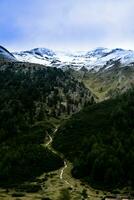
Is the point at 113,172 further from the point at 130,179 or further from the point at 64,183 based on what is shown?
the point at 64,183

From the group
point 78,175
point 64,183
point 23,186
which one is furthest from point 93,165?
point 23,186

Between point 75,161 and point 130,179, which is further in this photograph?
point 75,161

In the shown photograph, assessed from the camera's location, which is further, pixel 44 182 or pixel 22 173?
pixel 22 173

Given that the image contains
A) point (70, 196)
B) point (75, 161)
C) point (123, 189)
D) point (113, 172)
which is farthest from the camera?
point (75, 161)

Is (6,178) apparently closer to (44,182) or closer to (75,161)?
(44,182)

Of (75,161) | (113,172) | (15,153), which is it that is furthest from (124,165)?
(15,153)

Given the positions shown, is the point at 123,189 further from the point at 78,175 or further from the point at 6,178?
the point at 6,178

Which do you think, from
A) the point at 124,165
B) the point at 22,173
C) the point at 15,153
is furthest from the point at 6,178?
the point at 124,165

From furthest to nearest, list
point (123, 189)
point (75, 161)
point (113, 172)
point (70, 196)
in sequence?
1. point (75, 161)
2. point (113, 172)
3. point (123, 189)
4. point (70, 196)
